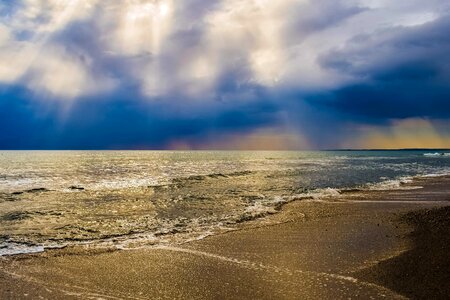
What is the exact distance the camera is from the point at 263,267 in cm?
1205

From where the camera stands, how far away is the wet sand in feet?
32.4

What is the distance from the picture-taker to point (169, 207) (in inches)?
1106

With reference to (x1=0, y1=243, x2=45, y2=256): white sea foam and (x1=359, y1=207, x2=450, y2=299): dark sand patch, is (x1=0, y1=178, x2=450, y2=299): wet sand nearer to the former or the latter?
(x1=359, y1=207, x2=450, y2=299): dark sand patch

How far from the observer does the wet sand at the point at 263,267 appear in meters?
9.89

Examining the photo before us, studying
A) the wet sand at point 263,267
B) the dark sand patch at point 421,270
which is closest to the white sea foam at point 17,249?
the wet sand at point 263,267

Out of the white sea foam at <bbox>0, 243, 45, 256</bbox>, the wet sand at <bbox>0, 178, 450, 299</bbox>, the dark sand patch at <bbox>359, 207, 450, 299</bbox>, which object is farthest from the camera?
the white sea foam at <bbox>0, 243, 45, 256</bbox>

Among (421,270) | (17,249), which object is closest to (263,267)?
(421,270)

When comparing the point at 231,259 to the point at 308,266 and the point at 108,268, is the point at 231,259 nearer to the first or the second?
the point at 308,266

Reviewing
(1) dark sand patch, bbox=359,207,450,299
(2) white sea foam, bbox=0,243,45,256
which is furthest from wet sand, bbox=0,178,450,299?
(2) white sea foam, bbox=0,243,45,256

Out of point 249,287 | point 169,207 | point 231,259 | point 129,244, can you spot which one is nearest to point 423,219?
point 231,259

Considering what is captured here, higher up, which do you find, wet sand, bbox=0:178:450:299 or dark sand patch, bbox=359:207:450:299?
dark sand patch, bbox=359:207:450:299

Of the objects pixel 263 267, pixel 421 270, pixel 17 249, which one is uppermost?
pixel 421 270

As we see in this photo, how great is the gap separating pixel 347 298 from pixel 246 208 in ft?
57.0

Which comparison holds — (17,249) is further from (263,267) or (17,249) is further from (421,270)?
(421,270)
